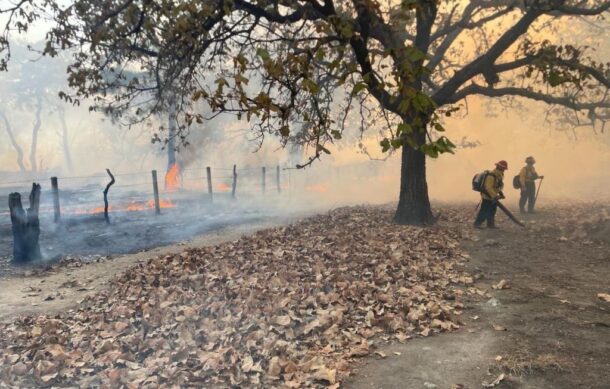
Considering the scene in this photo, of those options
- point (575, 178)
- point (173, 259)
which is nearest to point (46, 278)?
point (173, 259)

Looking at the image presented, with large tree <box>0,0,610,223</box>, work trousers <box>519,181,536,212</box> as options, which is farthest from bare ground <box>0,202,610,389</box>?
work trousers <box>519,181,536,212</box>

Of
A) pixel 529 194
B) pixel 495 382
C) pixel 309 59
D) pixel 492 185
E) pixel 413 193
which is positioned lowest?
pixel 495 382

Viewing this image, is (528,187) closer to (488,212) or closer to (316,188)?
(488,212)

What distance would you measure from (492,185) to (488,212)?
680 mm

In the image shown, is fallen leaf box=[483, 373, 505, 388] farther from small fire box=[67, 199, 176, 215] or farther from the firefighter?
small fire box=[67, 199, 176, 215]

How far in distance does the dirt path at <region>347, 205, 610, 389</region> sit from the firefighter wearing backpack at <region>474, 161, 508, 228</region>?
354cm

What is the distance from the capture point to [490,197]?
39.5 feet

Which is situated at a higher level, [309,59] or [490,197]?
[309,59]

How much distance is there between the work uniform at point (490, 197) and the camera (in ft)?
39.7

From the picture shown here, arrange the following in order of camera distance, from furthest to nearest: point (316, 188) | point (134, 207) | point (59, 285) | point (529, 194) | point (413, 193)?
point (316, 188) < point (134, 207) < point (529, 194) < point (413, 193) < point (59, 285)

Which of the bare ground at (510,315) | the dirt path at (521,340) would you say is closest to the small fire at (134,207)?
the bare ground at (510,315)

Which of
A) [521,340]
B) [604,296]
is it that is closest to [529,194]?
[604,296]

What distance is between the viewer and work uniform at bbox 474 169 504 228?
12.1 metres

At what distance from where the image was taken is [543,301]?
659 centimetres
